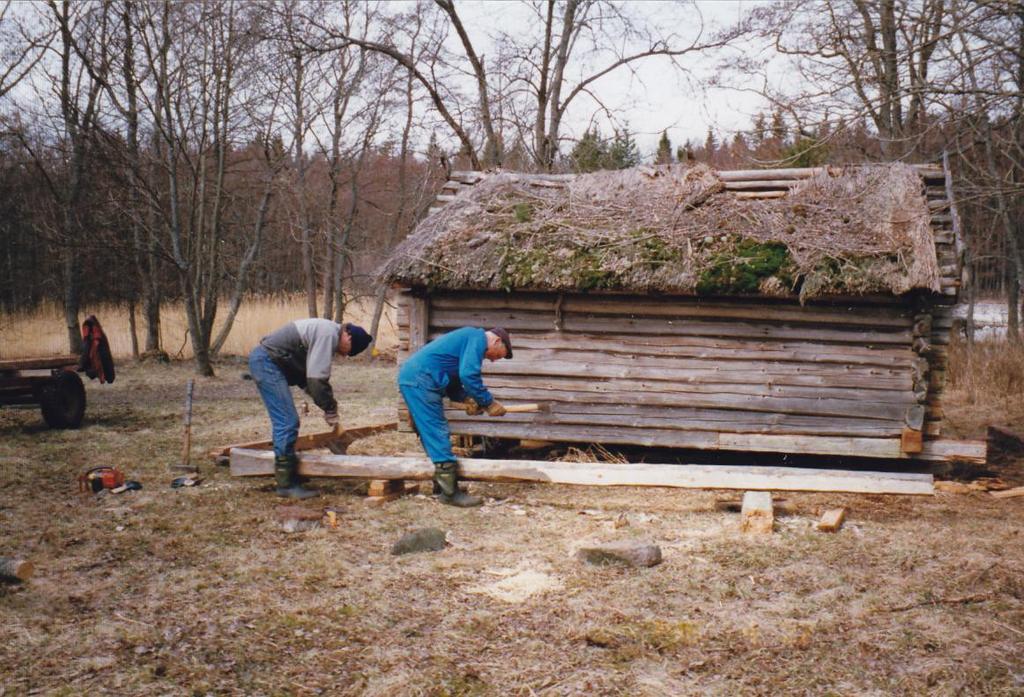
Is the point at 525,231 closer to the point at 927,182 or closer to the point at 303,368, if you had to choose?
the point at 303,368

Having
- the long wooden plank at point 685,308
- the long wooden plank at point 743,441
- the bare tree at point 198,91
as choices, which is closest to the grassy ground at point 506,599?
the long wooden plank at point 743,441

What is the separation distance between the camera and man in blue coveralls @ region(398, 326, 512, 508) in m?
7.49

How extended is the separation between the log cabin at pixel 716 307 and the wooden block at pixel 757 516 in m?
2.17

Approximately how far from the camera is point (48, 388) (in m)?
10.9

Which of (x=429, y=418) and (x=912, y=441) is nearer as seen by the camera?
(x=429, y=418)

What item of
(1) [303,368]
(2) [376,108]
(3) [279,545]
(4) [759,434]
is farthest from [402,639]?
(2) [376,108]

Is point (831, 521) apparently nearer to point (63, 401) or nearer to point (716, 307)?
point (716, 307)

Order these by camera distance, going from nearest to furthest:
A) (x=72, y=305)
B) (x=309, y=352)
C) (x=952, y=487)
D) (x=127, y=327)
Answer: (x=309, y=352) → (x=952, y=487) → (x=72, y=305) → (x=127, y=327)

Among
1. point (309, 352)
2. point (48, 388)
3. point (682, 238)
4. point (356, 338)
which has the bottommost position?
point (48, 388)

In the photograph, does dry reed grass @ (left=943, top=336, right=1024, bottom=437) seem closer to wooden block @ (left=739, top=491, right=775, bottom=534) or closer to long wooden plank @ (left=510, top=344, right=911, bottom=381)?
long wooden plank @ (left=510, top=344, right=911, bottom=381)

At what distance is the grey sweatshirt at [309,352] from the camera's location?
734 centimetres

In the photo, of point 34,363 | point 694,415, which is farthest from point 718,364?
point 34,363

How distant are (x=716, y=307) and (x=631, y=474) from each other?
8.10ft

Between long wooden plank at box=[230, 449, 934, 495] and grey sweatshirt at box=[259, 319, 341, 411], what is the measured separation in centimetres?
67
